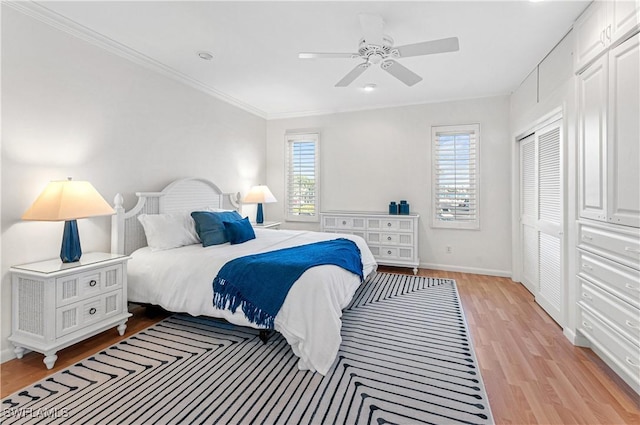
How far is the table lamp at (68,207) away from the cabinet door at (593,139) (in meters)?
3.87

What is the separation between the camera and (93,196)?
8.46ft

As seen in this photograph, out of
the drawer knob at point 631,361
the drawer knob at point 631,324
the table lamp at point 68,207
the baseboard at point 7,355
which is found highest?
the table lamp at point 68,207

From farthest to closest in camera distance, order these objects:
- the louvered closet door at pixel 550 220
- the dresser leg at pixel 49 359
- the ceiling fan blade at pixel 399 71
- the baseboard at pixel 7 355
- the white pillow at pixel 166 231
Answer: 1. the white pillow at pixel 166 231
2. the louvered closet door at pixel 550 220
3. the ceiling fan blade at pixel 399 71
4. the baseboard at pixel 7 355
5. the dresser leg at pixel 49 359

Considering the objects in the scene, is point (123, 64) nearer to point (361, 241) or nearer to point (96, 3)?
point (96, 3)

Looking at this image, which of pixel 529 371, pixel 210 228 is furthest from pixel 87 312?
pixel 529 371

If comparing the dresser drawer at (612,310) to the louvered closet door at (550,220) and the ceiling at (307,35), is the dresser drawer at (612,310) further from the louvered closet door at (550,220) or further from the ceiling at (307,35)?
the ceiling at (307,35)

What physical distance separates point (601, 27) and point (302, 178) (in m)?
4.40

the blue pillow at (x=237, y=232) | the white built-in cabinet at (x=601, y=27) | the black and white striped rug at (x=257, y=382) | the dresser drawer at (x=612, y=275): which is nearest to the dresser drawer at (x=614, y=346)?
the dresser drawer at (x=612, y=275)

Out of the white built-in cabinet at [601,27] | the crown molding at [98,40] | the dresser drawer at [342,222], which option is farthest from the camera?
the dresser drawer at [342,222]

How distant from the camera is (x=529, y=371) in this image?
7.23 ft

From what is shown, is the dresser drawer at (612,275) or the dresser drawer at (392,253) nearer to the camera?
the dresser drawer at (612,275)

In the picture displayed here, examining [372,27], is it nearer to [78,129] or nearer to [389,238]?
[78,129]

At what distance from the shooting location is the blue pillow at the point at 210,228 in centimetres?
345

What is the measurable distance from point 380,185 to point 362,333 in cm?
308
